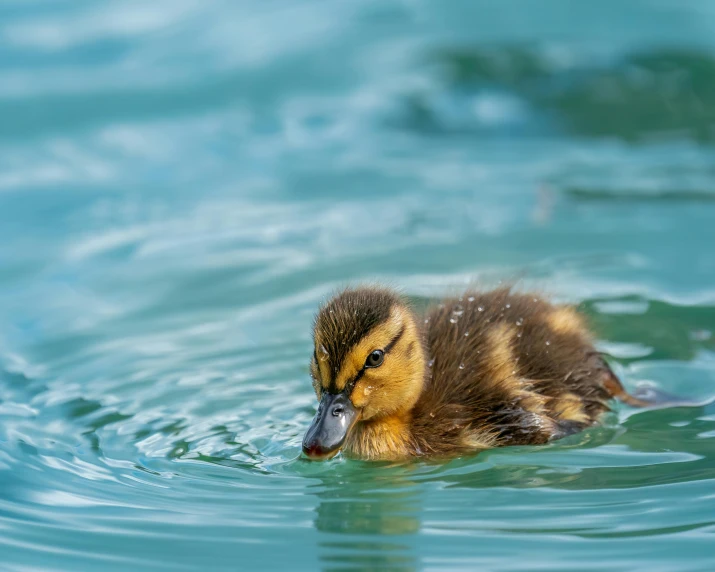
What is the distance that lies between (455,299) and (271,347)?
0.82 m

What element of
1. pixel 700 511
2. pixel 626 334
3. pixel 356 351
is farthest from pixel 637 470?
pixel 626 334

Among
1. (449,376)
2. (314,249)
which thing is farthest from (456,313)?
(314,249)

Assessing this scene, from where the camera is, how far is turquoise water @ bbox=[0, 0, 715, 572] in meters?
3.52

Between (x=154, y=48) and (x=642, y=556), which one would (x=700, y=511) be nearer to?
(x=642, y=556)

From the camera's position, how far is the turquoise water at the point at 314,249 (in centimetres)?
352

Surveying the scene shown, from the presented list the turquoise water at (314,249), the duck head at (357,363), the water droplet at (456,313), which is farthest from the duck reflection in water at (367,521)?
the water droplet at (456,313)

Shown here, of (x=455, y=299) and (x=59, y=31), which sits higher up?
(x=59, y=31)

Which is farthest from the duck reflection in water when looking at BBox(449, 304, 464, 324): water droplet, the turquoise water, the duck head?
BBox(449, 304, 464, 324): water droplet

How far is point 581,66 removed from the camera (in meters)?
8.54

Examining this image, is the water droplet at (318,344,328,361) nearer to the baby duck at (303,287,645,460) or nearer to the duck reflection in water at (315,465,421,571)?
the baby duck at (303,287,645,460)

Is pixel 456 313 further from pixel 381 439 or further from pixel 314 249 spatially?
pixel 314 249

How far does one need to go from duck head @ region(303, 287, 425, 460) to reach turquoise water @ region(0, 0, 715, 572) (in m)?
0.17

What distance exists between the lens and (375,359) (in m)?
3.96

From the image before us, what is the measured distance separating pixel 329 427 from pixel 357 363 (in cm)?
22
